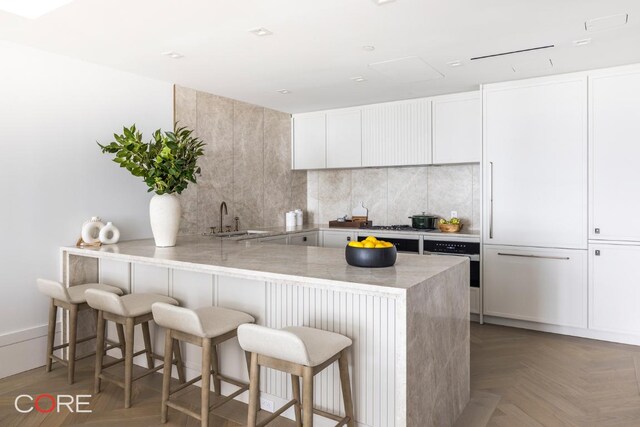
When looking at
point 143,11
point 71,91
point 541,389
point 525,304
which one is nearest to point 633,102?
point 525,304

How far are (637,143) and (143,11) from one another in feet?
12.5

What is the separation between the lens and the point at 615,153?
3635 millimetres

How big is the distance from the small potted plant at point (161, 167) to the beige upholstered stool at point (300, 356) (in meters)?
1.62

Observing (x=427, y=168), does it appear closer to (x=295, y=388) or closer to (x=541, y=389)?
(x=541, y=389)

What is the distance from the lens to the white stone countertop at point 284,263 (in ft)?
6.50

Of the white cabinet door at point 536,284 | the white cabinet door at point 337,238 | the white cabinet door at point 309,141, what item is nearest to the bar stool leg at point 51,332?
the white cabinet door at point 337,238

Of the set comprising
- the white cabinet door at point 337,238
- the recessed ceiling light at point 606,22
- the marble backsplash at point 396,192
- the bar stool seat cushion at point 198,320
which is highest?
the recessed ceiling light at point 606,22

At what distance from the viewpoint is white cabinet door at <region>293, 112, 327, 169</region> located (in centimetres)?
553

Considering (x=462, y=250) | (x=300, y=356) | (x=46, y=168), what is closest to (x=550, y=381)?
(x=462, y=250)

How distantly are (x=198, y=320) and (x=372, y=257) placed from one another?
0.93 meters

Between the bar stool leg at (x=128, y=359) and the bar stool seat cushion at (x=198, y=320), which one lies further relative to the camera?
the bar stool leg at (x=128, y=359)

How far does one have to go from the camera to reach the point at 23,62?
10.3 ft

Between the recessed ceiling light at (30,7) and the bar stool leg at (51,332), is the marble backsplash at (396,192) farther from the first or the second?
the recessed ceiling light at (30,7)

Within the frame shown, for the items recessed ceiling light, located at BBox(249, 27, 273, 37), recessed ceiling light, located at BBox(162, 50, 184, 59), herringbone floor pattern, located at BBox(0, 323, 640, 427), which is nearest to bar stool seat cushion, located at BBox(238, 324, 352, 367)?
herringbone floor pattern, located at BBox(0, 323, 640, 427)
